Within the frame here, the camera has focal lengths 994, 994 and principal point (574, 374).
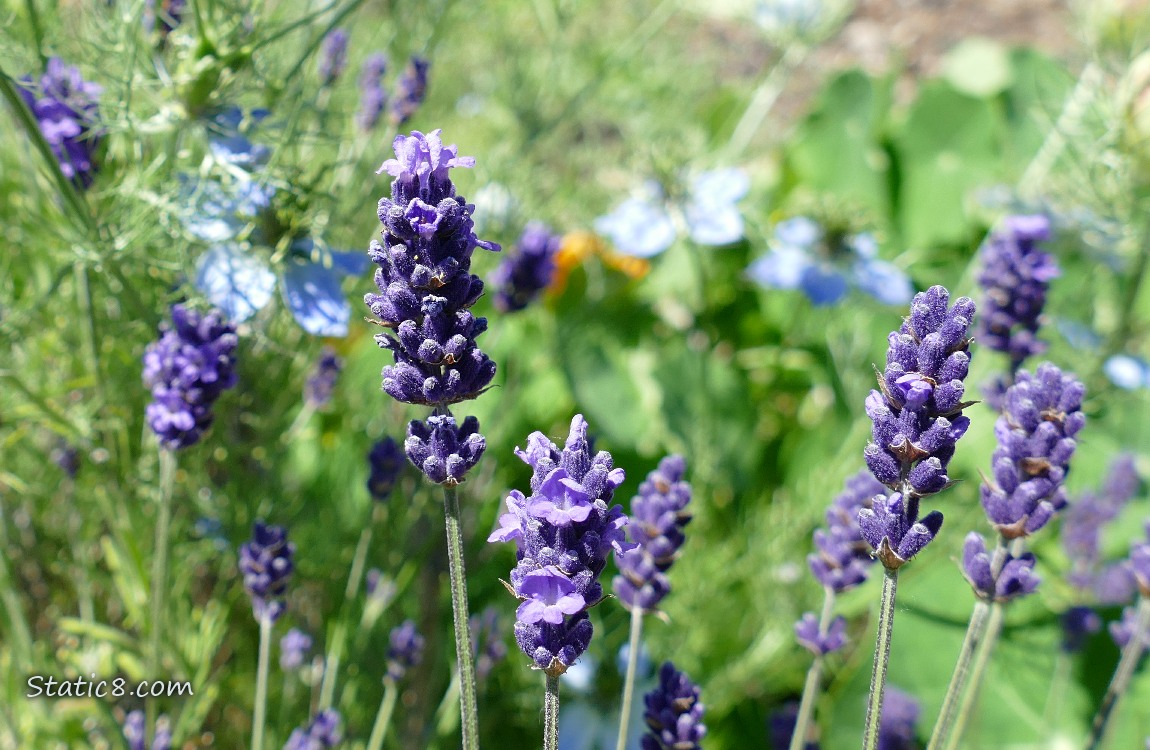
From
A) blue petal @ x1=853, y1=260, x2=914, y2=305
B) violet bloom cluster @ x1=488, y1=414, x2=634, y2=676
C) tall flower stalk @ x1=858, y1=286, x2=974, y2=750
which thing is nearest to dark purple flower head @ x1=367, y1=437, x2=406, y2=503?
violet bloom cluster @ x1=488, y1=414, x2=634, y2=676

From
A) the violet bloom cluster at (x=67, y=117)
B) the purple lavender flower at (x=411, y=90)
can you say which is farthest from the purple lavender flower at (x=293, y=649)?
the purple lavender flower at (x=411, y=90)

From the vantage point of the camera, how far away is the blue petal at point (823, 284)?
2275 millimetres

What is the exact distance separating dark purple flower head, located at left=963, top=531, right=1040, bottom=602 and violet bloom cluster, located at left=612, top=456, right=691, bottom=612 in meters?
0.31

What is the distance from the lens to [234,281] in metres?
1.42

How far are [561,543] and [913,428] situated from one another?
1.05 ft

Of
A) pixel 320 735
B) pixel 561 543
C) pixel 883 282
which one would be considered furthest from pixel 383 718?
pixel 883 282

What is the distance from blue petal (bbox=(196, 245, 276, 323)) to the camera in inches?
54.0

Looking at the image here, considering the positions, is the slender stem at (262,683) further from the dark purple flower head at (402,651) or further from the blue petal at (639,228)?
the blue petal at (639,228)

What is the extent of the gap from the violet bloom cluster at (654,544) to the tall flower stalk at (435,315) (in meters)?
0.30

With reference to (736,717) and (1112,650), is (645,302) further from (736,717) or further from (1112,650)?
(1112,650)

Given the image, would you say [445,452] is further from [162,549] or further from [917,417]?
[162,549]

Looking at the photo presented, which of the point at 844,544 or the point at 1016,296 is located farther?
the point at 1016,296

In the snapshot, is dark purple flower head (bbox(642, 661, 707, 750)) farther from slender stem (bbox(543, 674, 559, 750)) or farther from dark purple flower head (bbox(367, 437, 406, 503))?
dark purple flower head (bbox(367, 437, 406, 503))

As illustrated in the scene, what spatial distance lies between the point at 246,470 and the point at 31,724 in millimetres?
547
